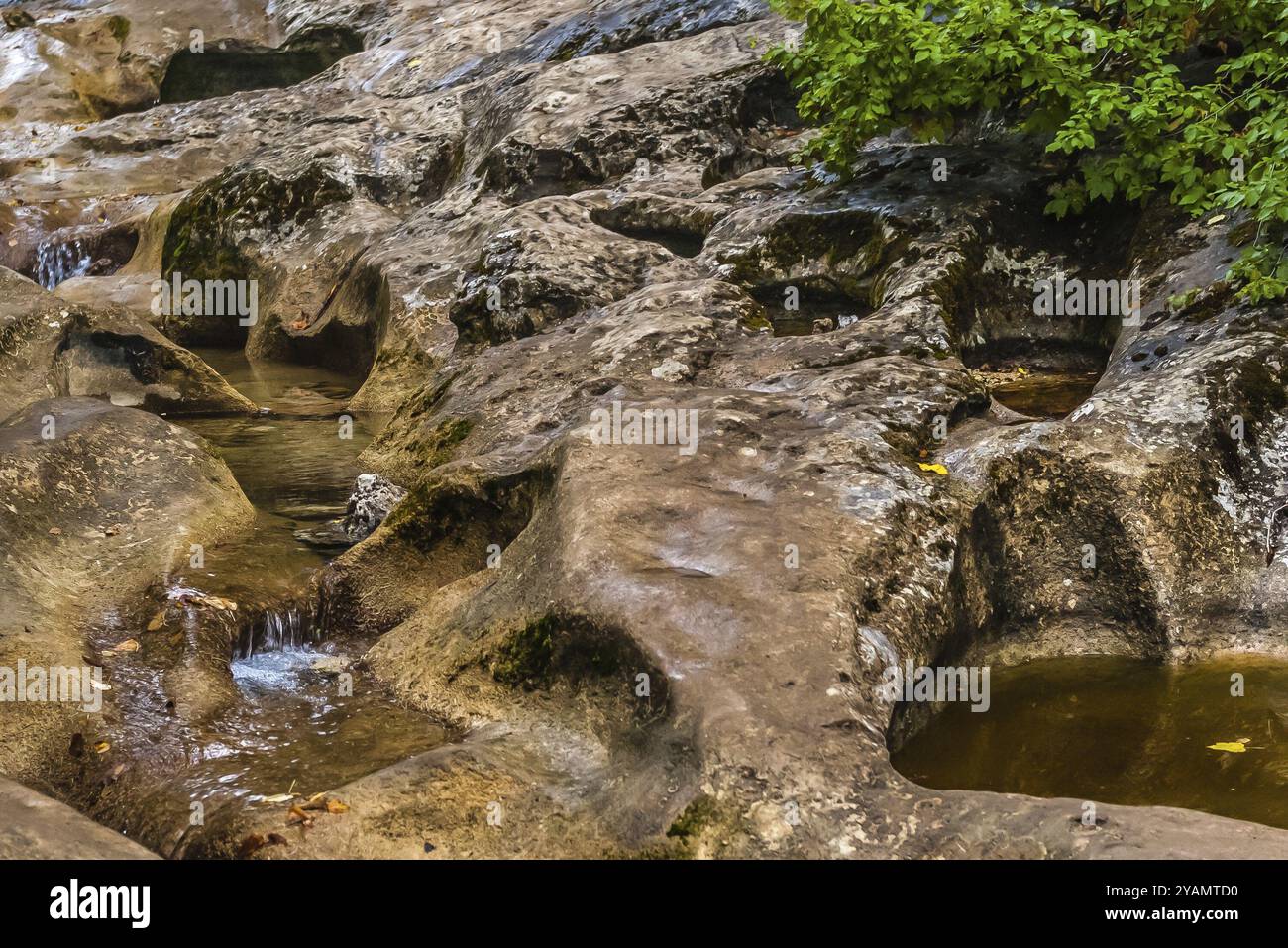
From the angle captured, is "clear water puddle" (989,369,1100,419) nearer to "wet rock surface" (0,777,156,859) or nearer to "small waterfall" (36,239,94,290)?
"wet rock surface" (0,777,156,859)

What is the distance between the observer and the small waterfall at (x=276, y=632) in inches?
245

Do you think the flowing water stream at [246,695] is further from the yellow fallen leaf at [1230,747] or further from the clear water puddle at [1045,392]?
the clear water puddle at [1045,392]

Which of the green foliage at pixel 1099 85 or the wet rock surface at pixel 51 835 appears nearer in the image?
the wet rock surface at pixel 51 835

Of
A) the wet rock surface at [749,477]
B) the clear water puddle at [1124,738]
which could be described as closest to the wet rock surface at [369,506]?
the wet rock surface at [749,477]

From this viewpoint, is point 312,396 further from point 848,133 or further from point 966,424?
point 966,424

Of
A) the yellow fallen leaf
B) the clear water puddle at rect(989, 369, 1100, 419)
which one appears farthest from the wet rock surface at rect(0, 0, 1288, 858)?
the yellow fallen leaf

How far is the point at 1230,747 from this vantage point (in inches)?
197

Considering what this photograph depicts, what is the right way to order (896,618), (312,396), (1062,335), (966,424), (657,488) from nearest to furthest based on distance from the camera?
1. (896,618)
2. (657,488)
3. (966,424)
4. (1062,335)
5. (312,396)

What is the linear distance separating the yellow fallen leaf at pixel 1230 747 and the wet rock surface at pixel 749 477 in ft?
2.51

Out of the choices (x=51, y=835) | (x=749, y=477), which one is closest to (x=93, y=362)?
(x=749, y=477)

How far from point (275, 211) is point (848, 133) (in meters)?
6.99

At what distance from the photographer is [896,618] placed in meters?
5.13

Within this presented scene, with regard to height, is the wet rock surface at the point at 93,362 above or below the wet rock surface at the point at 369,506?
above

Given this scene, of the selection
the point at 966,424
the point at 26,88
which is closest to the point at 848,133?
the point at 966,424
